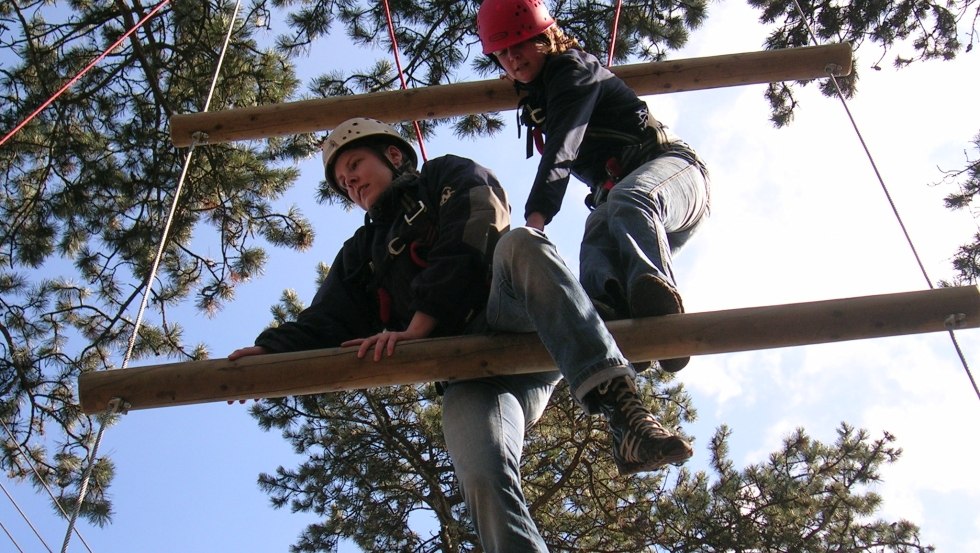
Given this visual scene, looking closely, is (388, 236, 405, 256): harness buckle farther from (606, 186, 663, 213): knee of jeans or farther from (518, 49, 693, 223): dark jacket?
(606, 186, 663, 213): knee of jeans

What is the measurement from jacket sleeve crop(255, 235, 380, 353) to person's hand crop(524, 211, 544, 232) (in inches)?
27.0

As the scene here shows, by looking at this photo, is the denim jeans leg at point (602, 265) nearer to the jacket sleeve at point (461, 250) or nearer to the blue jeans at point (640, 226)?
the blue jeans at point (640, 226)

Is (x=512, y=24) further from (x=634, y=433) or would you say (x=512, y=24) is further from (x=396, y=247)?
(x=634, y=433)

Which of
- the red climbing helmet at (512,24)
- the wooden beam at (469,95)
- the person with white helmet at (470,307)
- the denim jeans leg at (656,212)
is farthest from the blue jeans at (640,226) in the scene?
the wooden beam at (469,95)

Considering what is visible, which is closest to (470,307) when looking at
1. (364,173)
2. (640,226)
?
(640,226)

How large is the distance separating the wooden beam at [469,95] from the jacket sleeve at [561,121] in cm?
104

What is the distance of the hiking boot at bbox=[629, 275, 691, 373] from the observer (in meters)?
2.85

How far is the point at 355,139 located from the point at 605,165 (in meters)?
0.81

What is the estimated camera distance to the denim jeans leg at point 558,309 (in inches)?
97.3

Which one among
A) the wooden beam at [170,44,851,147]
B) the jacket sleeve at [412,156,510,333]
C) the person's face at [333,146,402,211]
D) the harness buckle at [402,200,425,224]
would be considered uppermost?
the wooden beam at [170,44,851,147]

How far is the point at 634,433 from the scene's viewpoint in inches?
94.7

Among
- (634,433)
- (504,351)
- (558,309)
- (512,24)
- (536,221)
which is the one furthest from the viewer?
(512,24)

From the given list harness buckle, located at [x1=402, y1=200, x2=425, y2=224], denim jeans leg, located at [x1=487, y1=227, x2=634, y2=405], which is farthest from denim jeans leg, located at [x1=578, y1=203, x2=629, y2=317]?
harness buckle, located at [x1=402, y1=200, x2=425, y2=224]

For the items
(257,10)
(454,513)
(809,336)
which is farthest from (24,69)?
(809,336)
